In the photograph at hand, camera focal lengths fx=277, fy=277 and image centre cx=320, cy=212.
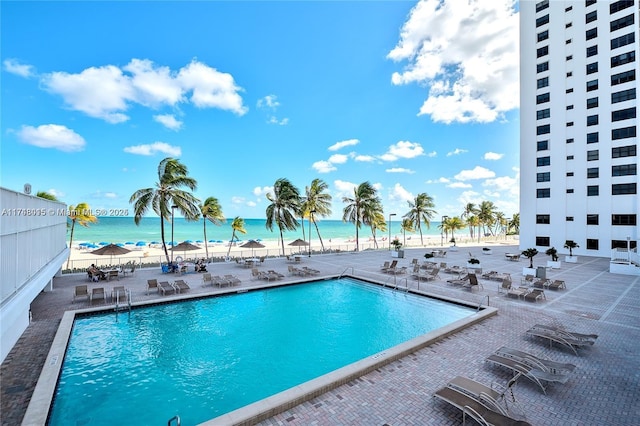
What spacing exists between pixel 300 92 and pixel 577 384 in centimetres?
4373

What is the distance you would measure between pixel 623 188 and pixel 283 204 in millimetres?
33567

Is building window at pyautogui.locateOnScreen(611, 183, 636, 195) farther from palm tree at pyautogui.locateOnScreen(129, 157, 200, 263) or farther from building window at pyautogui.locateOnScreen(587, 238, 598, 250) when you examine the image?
palm tree at pyautogui.locateOnScreen(129, 157, 200, 263)

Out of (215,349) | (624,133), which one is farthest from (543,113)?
(215,349)

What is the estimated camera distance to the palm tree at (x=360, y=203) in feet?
114

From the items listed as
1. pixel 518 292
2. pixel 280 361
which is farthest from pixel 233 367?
pixel 518 292

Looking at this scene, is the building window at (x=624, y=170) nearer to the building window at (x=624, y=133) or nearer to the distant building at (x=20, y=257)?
the building window at (x=624, y=133)

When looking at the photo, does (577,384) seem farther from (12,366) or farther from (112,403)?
(12,366)

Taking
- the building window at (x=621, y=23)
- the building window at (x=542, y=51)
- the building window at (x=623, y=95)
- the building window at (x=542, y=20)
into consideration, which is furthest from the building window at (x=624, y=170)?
the building window at (x=542, y=20)

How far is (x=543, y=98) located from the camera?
32594 mm

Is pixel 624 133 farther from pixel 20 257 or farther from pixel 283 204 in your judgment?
pixel 20 257

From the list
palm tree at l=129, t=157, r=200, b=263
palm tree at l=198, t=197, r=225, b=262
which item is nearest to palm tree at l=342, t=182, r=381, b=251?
palm tree at l=198, t=197, r=225, b=262

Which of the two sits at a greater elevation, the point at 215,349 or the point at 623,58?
the point at 623,58

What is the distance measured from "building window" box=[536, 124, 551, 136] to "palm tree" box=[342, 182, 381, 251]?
20264mm

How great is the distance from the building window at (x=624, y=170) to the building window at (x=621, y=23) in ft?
45.4
